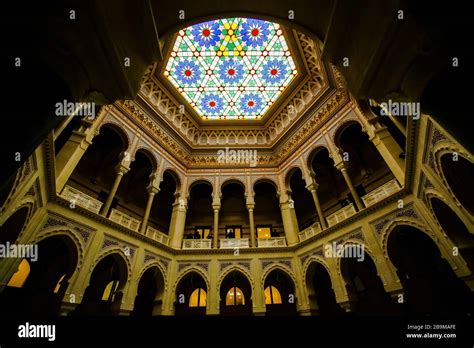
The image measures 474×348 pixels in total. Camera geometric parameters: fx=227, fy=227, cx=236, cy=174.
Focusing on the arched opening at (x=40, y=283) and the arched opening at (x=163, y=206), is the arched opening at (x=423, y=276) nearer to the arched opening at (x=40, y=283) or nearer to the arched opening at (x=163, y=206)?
the arched opening at (x=163, y=206)

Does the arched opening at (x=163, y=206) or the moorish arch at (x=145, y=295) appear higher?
the arched opening at (x=163, y=206)

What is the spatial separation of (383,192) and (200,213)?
11.1 m

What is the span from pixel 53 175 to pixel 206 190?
9.91m

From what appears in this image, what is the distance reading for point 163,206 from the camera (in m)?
15.5

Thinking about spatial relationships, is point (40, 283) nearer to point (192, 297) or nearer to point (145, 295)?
point (145, 295)

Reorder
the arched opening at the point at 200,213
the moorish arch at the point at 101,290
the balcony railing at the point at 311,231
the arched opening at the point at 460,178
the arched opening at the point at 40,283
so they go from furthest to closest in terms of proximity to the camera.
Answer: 1. the arched opening at the point at 200,213
2. the balcony railing at the point at 311,231
3. the moorish arch at the point at 101,290
4. the arched opening at the point at 40,283
5. the arched opening at the point at 460,178

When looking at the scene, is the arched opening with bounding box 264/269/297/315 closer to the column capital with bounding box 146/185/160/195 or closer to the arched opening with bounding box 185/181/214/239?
the arched opening with bounding box 185/181/214/239

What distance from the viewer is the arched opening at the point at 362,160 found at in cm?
1172

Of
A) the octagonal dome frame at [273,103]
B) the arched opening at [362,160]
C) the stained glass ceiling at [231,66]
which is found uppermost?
the stained glass ceiling at [231,66]

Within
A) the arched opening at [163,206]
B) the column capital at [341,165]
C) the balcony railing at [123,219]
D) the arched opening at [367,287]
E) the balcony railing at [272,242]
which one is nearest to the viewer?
the balcony railing at [123,219]

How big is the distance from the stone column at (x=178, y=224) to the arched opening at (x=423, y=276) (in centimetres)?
940

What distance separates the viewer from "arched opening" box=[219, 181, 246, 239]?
15.3 metres

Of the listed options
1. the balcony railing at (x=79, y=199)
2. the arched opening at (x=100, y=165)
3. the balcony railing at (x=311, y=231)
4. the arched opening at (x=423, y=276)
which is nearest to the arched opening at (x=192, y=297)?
the balcony railing at (x=311, y=231)

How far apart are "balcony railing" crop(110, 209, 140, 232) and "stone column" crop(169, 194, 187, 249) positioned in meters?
1.93
